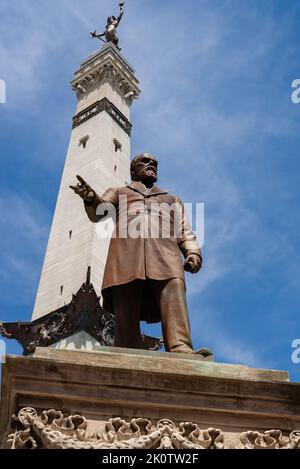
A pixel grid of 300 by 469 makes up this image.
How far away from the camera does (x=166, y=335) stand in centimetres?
772

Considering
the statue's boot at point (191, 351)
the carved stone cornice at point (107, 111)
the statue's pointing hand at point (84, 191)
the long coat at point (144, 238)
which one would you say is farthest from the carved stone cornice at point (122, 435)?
the carved stone cornice at point (107, 111)

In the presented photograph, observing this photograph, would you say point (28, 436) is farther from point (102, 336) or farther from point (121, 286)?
point (102, 336)

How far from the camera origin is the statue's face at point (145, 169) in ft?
30.7

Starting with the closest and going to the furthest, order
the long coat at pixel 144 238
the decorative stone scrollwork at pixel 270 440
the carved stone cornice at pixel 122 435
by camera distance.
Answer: the carved stone cornice at pixel 122 435 < the decorative stone scrollwork at pixel 270 440 < the long coat at pixel 144 238

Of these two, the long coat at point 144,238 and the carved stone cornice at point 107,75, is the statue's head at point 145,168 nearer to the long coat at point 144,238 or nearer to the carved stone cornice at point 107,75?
the long coat at point 144,238

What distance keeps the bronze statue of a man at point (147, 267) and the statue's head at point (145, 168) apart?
319 mm

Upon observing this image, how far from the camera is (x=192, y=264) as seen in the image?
27.6 ft

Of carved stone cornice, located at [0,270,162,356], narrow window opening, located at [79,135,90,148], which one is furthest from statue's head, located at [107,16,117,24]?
carved stone cornice, located at [0,270,162,356]

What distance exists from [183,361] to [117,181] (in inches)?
1265

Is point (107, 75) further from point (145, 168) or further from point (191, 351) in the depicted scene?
point (191, 351)

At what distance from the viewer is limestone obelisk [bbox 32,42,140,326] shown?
33.2 metres

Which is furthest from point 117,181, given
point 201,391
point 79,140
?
point 201,391

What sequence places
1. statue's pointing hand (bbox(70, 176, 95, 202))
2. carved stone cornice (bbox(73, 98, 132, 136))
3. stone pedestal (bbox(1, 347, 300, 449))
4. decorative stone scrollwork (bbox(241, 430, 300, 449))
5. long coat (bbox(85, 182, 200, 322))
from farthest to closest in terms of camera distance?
carved stone cornice (bbox(73, 98, 132, 136)) < statue's pointing hand (bbox(70, 176, 95, 202)) < long coat (bbox(85, 182, 200, 322)) < decorative stone scrollwork (bbox(241, 430, 300, 449)) < stone pedestal (bbox(1, 347, 300, 449))

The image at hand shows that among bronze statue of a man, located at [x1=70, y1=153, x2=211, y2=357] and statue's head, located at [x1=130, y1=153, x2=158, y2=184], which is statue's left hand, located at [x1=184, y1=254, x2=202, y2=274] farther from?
statue's head, located at [x1=130, y1=153, x2=158, y2=184]
